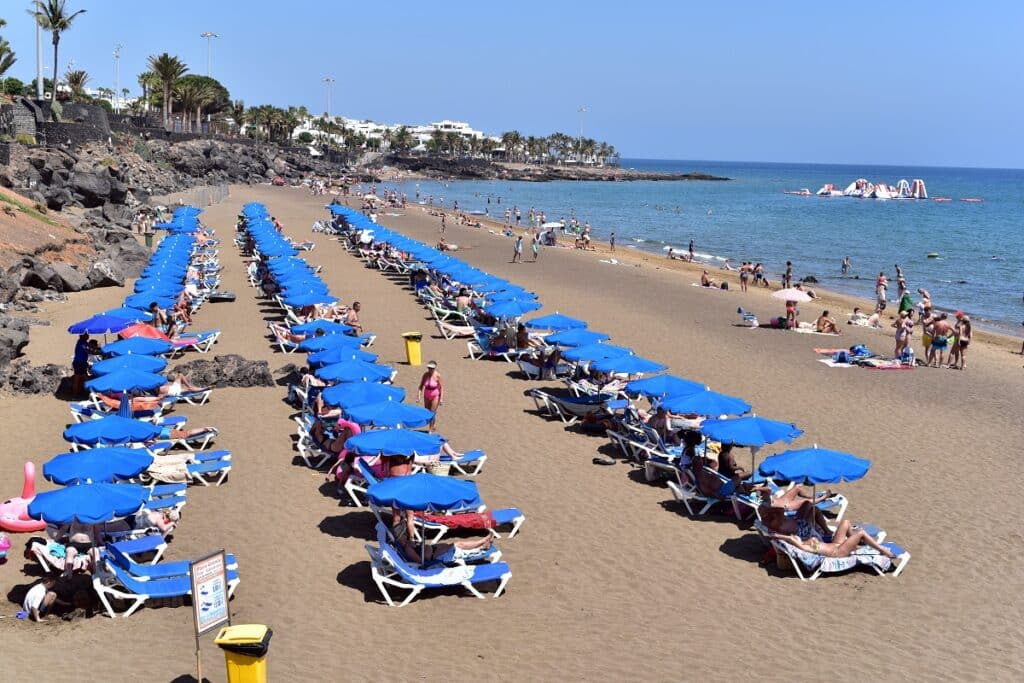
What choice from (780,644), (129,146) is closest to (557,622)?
(780,644)

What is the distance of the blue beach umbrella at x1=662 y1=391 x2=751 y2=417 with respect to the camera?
42.7ft

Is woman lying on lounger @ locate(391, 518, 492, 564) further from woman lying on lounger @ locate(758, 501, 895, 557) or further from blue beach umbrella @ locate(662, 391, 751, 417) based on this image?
blue beach umbrella @ locate(662, 391, 751, 417)

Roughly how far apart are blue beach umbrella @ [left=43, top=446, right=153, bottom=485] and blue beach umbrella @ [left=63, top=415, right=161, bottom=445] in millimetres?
1051

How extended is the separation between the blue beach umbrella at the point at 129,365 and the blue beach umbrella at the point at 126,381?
0.18 m

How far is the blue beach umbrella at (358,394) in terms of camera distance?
13.0 meters

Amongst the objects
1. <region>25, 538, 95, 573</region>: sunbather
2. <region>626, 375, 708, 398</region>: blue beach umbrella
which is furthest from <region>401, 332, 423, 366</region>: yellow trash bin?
<region>25, 538, 95, 573</region>: sunbather

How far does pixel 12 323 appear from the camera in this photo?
20250 mm

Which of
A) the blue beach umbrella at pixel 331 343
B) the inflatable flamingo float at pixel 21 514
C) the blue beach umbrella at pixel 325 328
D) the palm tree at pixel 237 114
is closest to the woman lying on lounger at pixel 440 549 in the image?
the inflatable flamingo float at pixel 21 514

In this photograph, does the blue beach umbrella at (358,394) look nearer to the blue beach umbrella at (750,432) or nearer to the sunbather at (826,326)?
the blue beach umbrella at (750,432)

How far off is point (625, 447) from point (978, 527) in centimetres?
464

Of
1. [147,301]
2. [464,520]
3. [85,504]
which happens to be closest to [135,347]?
[147,301]

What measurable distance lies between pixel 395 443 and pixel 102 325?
8.91 m

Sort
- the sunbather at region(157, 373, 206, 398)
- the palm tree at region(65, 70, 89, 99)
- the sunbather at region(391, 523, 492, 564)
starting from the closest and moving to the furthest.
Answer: the sunbather at region(391, 523, 492, 564) < the sunbather at region(157, 373, 206, 398) < the palm tree at region(65, 70, 89, 99)

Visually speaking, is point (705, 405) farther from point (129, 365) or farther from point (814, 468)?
point (129, 365)
